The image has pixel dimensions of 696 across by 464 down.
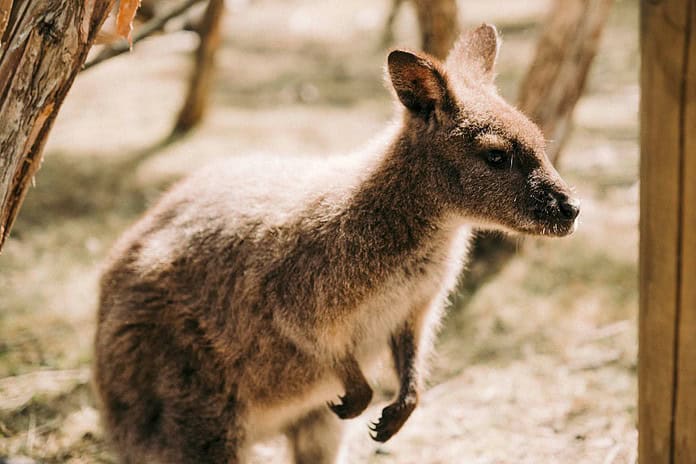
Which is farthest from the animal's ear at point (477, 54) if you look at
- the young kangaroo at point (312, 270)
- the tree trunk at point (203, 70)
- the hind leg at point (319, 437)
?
the tree trunk at point (203, 70)

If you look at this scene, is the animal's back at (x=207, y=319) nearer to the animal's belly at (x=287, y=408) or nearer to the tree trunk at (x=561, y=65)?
the animal's belly at (x=287, y=408)

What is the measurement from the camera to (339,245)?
3.02 metres

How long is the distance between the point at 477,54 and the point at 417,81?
1.62 ft

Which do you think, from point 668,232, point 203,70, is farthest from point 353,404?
point 203,70

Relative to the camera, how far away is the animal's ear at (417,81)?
2879 millimetres

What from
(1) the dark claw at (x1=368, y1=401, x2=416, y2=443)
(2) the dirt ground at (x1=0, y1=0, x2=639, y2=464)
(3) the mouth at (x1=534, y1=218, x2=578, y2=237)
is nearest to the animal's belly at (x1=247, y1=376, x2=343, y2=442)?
(1) the dark claw at (x1=368, y1=401, x2=416, y2=443)

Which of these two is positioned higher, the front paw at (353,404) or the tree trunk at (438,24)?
the tree trunk at (438,24)

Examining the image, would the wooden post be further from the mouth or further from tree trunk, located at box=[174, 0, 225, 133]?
tree trunk, located at box=[174, 0, 225, 133]

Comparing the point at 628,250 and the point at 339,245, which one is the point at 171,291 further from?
the point at 628,250

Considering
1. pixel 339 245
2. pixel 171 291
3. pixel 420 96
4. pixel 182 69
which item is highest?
pixel 420 96

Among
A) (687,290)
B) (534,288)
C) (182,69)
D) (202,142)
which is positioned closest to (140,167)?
(202,142)

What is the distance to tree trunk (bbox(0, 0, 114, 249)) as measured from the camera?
2.44 m

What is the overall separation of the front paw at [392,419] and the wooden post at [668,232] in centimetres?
119

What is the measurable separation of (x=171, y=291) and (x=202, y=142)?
350cm
